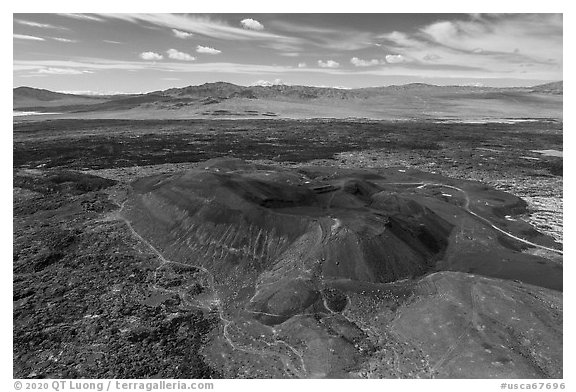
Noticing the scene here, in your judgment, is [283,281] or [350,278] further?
[350,278]

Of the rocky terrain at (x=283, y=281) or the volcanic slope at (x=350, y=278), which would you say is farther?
the rocky terrain at (x=283, y=281)

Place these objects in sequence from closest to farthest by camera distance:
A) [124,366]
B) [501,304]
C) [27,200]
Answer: [124,366], [501,304], [27,200]

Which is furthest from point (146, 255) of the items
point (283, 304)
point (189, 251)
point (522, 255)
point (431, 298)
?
point (522, 255)

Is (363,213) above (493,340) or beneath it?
above

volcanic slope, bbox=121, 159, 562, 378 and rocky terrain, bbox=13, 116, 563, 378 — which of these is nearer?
volcanic slope, bbox=121, 159, 562, 378

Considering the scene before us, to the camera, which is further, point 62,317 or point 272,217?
point 272,217

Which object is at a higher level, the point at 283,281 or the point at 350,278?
the point at 283,281
